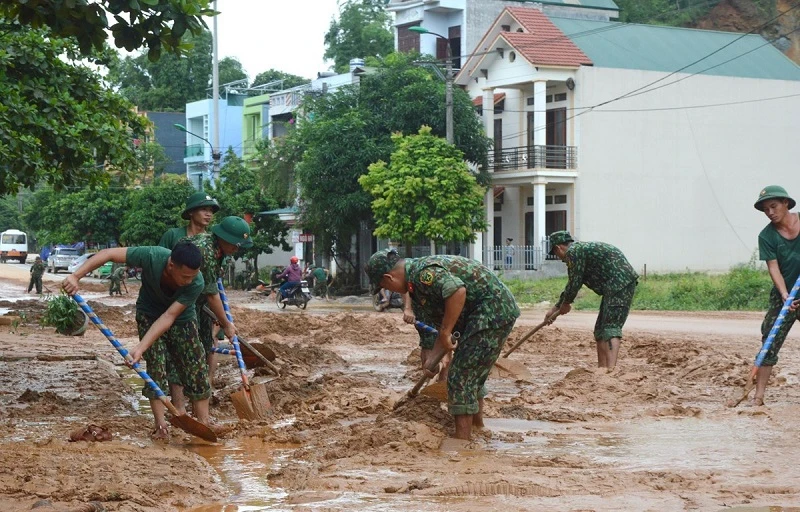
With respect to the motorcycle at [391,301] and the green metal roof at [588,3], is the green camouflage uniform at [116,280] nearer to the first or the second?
the motorcycle at [391,301]

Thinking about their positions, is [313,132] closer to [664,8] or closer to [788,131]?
[788,131]

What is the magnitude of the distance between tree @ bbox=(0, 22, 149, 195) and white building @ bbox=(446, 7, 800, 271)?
23.7 meters

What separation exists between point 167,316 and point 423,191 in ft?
88.0

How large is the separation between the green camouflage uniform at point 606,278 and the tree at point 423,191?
2206 centimetres

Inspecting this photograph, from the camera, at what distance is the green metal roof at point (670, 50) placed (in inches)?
1592

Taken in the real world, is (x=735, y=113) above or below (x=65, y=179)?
above

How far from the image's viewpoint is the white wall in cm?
3931

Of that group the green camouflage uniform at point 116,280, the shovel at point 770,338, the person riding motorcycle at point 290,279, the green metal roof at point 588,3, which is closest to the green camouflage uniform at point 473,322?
the shovel at point 770,338

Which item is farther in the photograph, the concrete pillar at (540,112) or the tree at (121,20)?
the concrete pillar at (540,112)

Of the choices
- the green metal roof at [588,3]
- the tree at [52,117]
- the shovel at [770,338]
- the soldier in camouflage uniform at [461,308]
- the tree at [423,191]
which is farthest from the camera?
the green metal roof at [588,3]

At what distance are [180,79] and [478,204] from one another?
49360 millimetres

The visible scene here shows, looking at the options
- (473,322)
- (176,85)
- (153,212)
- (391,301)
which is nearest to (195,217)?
(473,322)

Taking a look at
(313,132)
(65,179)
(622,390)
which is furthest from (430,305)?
(313,132)

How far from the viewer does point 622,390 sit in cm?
1113
